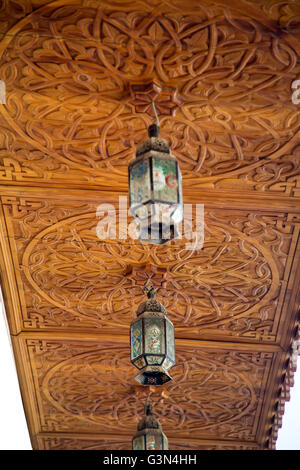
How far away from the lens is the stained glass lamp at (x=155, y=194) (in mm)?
3262

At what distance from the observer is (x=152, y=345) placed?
170 inches

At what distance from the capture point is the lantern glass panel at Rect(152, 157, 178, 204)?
3254mm

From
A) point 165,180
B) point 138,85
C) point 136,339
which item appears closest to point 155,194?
point 165,180

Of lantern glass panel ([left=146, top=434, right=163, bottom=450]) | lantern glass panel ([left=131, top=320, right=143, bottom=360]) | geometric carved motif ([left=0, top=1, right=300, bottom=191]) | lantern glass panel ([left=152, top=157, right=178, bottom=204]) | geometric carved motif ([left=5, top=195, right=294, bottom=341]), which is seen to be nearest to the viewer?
lantern glass panel ([left=152, top=157, right=178, bottom=204])

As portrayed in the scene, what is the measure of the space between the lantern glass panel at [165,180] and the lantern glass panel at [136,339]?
4.80 ft

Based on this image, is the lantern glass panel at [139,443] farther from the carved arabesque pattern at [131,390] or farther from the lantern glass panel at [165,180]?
the lantern glass panel at [165,180]

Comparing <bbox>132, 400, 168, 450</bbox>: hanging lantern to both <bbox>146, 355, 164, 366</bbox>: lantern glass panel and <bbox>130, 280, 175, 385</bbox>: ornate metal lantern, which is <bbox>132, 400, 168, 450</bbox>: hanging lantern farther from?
<bbox>146, 355, 164, 366</bbox>: lantern glass panel

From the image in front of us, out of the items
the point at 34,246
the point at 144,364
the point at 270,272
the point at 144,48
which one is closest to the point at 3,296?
the point at 34,246

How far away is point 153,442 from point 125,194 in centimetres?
217

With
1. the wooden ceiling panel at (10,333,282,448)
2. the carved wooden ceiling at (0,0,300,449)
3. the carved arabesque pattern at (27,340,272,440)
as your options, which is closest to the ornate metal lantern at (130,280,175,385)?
the carved wooden ceiling at (0,0,300,449)

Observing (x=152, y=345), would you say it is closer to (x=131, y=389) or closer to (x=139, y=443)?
(x=139, y=443)

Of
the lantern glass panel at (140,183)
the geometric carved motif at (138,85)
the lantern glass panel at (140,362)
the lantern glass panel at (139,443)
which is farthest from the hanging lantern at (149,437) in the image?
the lantern glass panel at (140,183)

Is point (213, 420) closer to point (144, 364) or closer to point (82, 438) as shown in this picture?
point (82, 438)

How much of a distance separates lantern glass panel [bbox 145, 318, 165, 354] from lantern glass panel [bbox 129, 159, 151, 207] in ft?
4.53
